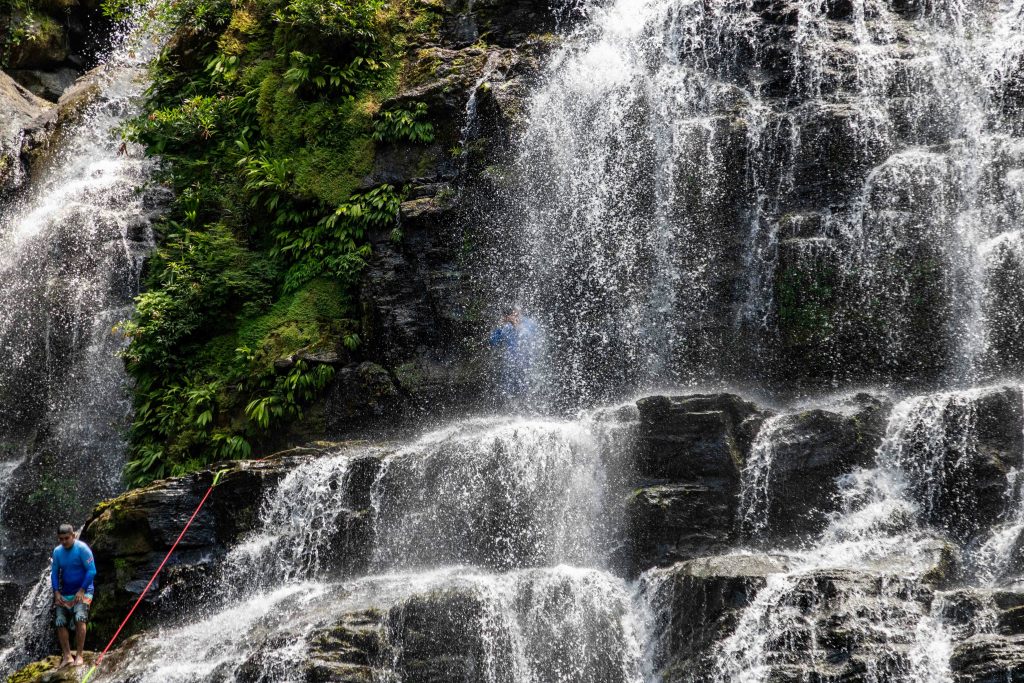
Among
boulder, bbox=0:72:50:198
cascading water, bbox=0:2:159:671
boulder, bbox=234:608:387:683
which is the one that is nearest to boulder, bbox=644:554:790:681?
boulder, bbox=234:608:387:683

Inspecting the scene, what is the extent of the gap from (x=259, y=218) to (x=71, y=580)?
7.44 meters

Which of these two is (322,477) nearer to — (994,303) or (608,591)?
(608,591)

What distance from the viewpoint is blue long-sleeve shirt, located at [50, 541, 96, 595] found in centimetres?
1001

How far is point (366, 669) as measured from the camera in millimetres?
8797

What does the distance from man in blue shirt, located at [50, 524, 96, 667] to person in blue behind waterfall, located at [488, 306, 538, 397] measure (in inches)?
226

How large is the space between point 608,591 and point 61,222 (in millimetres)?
12317

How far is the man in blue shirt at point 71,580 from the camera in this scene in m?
9.89

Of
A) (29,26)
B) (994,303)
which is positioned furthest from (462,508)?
(29,26)

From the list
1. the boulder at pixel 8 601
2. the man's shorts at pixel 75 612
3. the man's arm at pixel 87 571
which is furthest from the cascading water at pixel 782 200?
the boulder at pixel 8 601

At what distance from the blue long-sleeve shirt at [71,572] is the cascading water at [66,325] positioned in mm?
2509

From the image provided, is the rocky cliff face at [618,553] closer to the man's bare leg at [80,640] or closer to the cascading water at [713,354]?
the cascading water at [713,354]

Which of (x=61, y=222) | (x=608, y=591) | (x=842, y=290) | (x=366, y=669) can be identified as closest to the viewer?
(x=366, y=669)

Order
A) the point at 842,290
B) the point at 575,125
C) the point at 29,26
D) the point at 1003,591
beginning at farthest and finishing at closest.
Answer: the point at 29,26 → the point at 575,125 → the point at 842,290 → the point at 1003,591

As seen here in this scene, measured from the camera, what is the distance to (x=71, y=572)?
10.0 m
